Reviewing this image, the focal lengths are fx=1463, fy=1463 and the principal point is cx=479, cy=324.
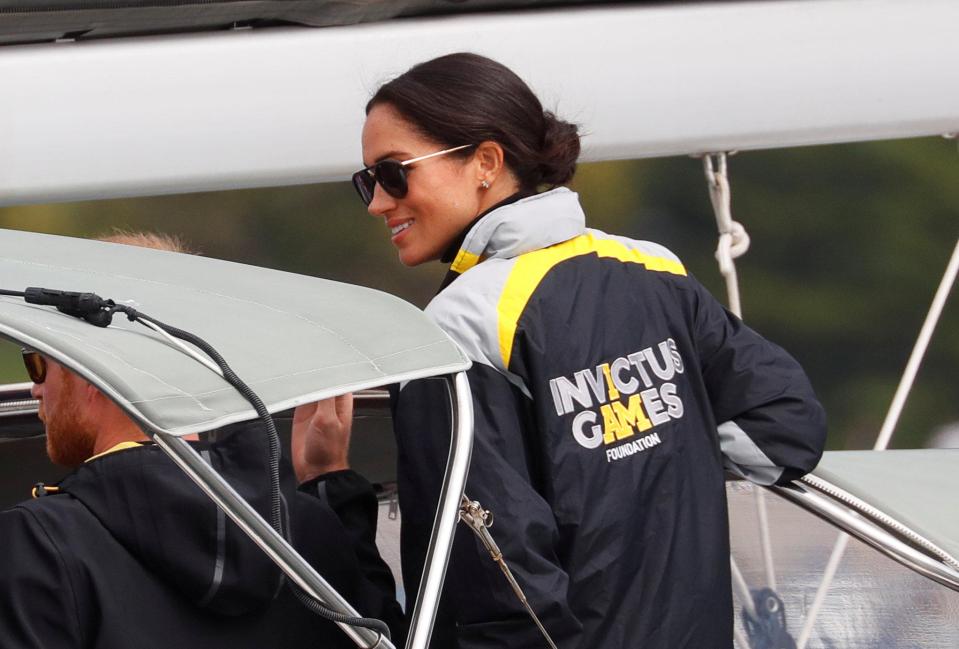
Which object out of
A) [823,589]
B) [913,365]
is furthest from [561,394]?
[913,365]

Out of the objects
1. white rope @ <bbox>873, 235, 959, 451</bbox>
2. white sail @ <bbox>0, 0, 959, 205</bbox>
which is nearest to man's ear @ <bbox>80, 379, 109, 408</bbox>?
white sail @ <bbox>0, 0, 959, 205</bbox>

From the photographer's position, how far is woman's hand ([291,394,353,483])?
72.4 inches

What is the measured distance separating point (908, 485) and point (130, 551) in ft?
3.59

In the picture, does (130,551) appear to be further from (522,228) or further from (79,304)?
(522,228)

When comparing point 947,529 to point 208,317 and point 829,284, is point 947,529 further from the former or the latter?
point 829,284

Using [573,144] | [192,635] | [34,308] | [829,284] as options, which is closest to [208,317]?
[34,308]

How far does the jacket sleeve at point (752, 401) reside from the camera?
170 centimetres

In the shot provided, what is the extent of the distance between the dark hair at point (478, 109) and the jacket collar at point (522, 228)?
10 centimetres

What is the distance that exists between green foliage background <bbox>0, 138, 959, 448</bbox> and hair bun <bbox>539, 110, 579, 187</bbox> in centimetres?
672

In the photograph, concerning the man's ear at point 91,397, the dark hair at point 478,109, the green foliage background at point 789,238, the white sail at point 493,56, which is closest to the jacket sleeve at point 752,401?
the dark hair at point 478,109

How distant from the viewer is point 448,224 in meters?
1.72

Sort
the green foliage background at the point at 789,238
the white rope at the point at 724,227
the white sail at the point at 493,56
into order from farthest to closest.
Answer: the green foliage background at the point at 789,238 → the white rope at the point at 724,227 → the white sail at the point at 493,56

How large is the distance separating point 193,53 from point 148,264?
76 centimetres

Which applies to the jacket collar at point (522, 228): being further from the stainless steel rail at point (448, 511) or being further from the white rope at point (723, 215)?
the white rope at point (723, 215)
